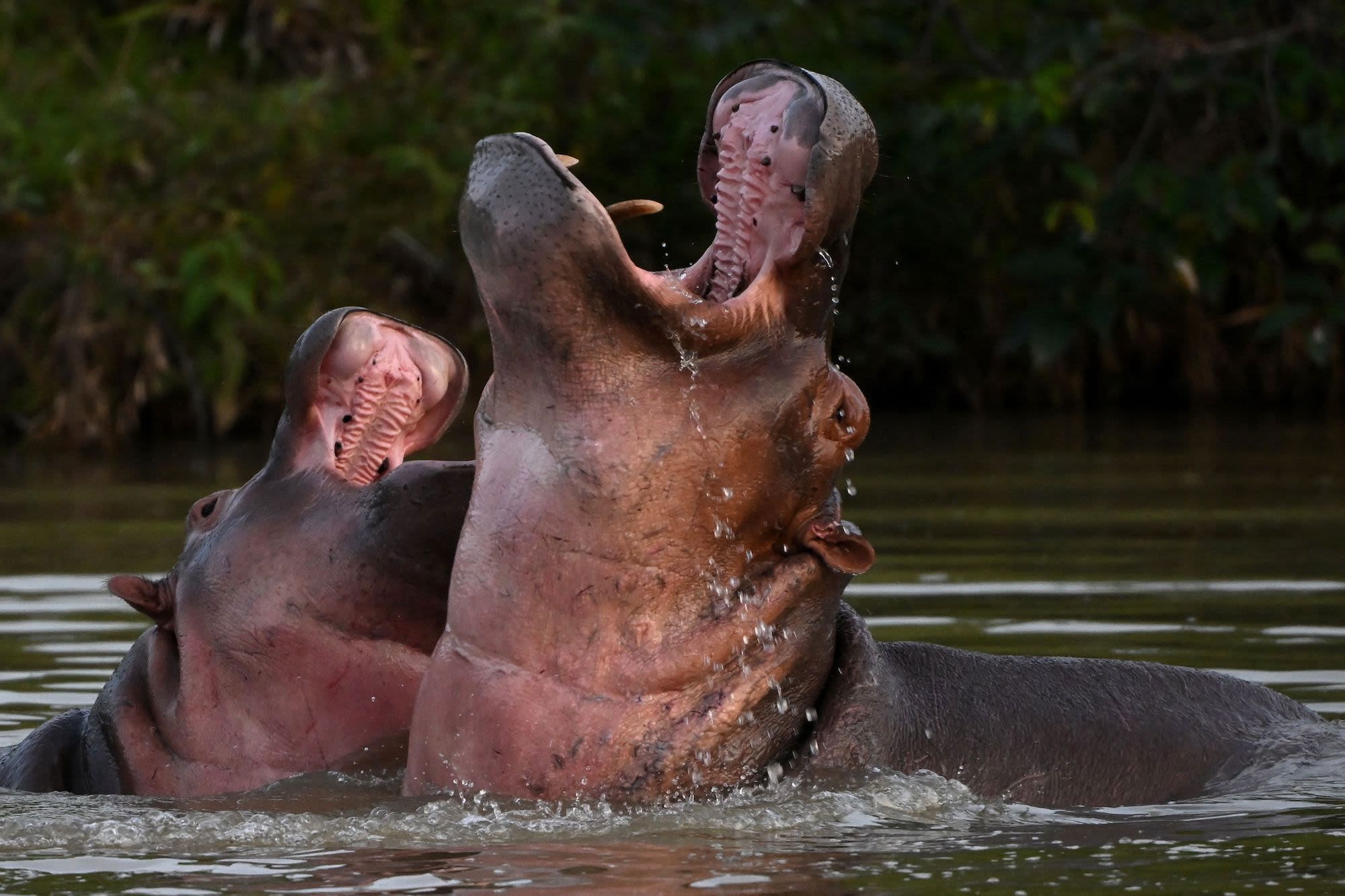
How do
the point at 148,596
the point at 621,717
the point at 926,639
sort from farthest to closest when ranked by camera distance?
1. the point at 926,639
2. the point at 148,596
3. the point at 621,717

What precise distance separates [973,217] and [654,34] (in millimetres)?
2299

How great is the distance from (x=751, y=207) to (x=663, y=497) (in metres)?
0.44

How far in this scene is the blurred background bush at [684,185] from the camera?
1248 centimetres

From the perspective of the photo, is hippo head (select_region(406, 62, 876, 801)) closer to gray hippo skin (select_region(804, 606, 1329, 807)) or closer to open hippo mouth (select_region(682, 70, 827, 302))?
open hippo mouth (select_region(682, 70, 827, 302))

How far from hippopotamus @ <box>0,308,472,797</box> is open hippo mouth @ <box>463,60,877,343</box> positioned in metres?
0.51

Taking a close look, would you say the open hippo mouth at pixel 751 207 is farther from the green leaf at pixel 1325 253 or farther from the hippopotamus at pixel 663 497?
the green leaf at pixel 1325 253

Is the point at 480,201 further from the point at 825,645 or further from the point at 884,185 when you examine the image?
the point at 884,185

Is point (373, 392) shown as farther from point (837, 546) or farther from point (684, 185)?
point (684, 185)

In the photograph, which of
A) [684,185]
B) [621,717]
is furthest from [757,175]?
[684,185]

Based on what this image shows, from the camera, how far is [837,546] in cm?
330

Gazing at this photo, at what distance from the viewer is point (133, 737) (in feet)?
12.2

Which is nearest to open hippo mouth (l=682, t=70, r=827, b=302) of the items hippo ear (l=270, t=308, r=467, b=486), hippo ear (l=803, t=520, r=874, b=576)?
hippo ear (l=803, t=520, r=874, b=576)

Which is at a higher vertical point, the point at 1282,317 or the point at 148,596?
Result: the point at 1282,317

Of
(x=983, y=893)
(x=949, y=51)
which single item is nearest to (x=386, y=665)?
(x=983, y=893)
